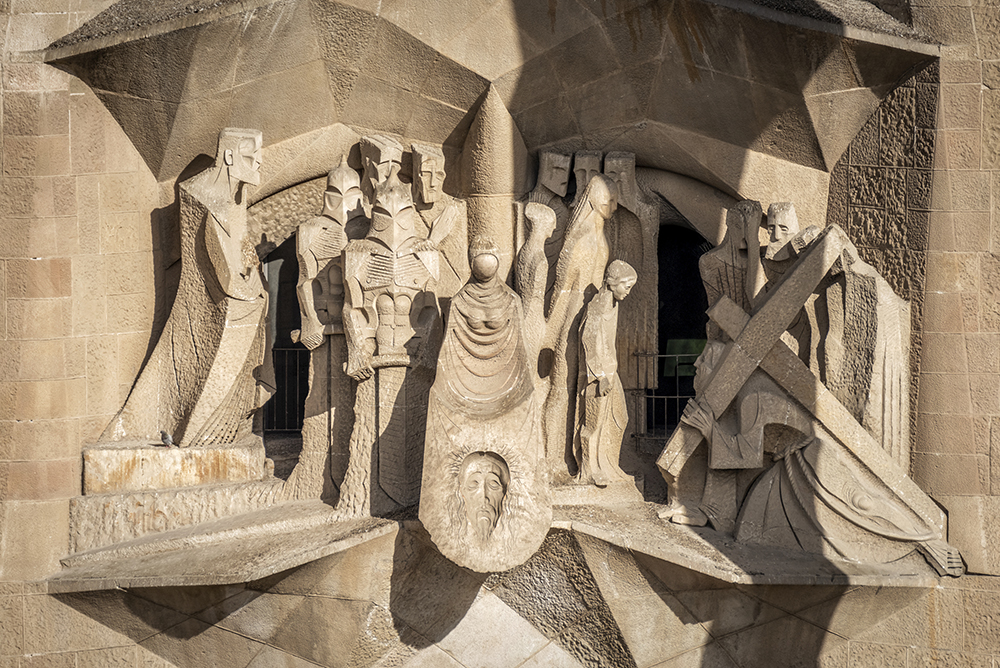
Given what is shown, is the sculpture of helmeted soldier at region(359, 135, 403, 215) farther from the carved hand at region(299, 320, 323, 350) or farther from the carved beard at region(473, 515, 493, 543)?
the carved beard at region(473, 515, 493, 543)

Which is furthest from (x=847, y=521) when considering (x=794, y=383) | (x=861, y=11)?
(x=861, y=11)

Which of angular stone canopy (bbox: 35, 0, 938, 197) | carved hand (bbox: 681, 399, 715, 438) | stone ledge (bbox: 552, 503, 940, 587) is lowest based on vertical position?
stone ledge (bbox: 552, 503, 940, 587)

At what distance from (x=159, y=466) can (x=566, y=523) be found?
2.81 m

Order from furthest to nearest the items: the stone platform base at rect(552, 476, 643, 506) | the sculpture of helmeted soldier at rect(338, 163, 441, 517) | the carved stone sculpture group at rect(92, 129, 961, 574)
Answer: the stone platform base at rect(552, 476, 643, 506) < the sculpture of helmeted soldier at rect(338, 163, 441, 517) < the carved stone sculpture group at rect(92, 129, 961, 574)

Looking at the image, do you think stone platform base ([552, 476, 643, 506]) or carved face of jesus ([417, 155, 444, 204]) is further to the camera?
carved face of jesus ([417, 155, 444, 204])

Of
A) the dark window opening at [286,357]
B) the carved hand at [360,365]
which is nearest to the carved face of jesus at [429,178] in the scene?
the carved hand at [360,365]

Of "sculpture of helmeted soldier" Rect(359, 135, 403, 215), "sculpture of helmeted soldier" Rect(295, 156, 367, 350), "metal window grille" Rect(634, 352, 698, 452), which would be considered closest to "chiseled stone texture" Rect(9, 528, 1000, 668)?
"sculpture of helmeted soldier" Rect(295, 156, 367, 350)

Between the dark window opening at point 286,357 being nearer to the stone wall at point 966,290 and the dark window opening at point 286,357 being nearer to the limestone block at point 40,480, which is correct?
the limestone block at point 40,480

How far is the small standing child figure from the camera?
9.09 metres

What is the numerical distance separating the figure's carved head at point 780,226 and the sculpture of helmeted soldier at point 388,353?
7.50 feet

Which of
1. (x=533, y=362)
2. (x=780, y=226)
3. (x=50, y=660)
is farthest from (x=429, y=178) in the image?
(x=50, y=660)

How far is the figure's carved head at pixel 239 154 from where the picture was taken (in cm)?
937

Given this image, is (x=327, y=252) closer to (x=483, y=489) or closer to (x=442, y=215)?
(x=442, y=215)

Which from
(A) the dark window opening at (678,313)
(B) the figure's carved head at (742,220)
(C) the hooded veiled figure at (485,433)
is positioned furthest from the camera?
(A) the dark window opening at (678,313)
